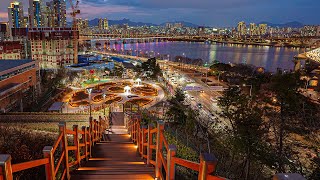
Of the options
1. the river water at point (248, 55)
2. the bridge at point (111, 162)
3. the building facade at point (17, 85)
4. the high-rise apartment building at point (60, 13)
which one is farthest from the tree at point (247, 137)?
the high-rise apartment building at point (60, 13)

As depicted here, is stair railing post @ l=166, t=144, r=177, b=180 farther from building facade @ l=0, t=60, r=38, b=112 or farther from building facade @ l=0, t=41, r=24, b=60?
building facade @ l=0, t=41, r=24, b=60

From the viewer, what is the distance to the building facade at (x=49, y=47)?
46.0m

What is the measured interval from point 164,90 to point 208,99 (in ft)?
15.7

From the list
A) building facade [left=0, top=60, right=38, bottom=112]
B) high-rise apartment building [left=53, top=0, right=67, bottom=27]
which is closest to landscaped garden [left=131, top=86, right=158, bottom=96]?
building facade [left=0, top=60, right=38, bottom=112]

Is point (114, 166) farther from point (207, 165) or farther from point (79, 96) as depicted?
point (79, 96)

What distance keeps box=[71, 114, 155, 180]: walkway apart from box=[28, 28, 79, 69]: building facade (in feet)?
145

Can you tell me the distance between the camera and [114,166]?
3.98m

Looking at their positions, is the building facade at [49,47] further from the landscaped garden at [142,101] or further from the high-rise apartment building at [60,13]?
the high-rise apartment building at [60,13]

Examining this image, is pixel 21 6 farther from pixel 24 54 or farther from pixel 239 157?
pixel 239 157

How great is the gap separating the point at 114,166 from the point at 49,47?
47.6m

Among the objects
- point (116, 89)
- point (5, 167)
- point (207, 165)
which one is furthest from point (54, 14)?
point (207, 165)

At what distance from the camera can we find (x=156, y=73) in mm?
32875

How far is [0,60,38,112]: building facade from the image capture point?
58.6ft

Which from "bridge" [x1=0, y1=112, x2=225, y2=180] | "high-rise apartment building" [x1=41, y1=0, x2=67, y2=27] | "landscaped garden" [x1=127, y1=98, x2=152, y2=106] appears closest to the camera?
"bridge" [x1=0, y1=112, x2=225, y2=180]
